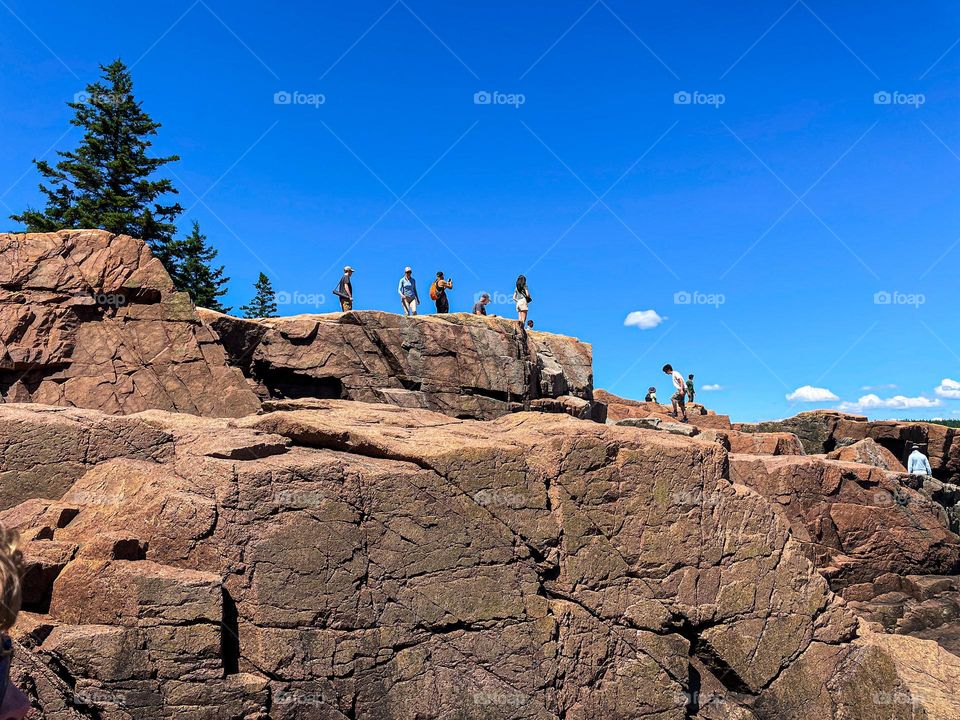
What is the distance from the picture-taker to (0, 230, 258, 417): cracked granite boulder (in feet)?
48.5

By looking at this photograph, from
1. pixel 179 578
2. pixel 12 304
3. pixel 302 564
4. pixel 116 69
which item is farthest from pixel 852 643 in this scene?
pixel 116 69

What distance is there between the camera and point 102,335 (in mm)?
15344

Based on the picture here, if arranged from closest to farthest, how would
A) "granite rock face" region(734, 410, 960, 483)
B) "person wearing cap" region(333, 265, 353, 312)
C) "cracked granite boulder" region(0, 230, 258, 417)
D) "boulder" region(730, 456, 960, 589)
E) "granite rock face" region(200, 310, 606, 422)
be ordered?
1. "cracked granite boulder" region(0, 230, 258, 417)
2. "boulder" region(730, 456, 960, 589)
3. "granite rock face" region(200, 310, 606, 422)
4. "person wearing cap" region(333, 265, 353, 312)
5. "granite rock face" region(734, 410, 960, 483)

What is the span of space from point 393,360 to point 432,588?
11153 millimetres

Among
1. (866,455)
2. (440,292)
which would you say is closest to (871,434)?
(866,455)

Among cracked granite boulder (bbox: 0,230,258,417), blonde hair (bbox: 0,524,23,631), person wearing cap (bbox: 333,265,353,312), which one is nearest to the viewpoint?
blonde hair (bbox: 0,524,23,631)

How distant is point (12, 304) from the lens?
49.1 ft

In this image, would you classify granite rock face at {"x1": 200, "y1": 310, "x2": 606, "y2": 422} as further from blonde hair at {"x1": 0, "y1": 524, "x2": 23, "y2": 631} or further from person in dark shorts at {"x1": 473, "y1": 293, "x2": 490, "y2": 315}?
blonde hair at {"x1": 0, "y1": 524, "x2": 23, "y2": 631}

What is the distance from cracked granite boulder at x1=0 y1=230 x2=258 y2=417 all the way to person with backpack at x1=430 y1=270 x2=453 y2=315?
8.96 m

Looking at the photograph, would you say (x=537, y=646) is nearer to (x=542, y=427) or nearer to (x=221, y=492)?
(x=542, y=427)

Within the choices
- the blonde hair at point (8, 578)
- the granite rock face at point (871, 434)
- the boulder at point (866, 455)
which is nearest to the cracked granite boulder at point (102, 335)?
the blonde hair at point (8, 578)

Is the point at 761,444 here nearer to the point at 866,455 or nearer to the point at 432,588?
the point at 866,455

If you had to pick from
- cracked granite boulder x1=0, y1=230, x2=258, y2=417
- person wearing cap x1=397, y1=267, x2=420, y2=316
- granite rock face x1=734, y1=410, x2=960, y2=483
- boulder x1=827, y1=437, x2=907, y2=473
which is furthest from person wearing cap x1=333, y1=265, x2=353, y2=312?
granite rock face x1=734, y1=410, x2=960, y2=483

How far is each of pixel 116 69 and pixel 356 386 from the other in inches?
1211
